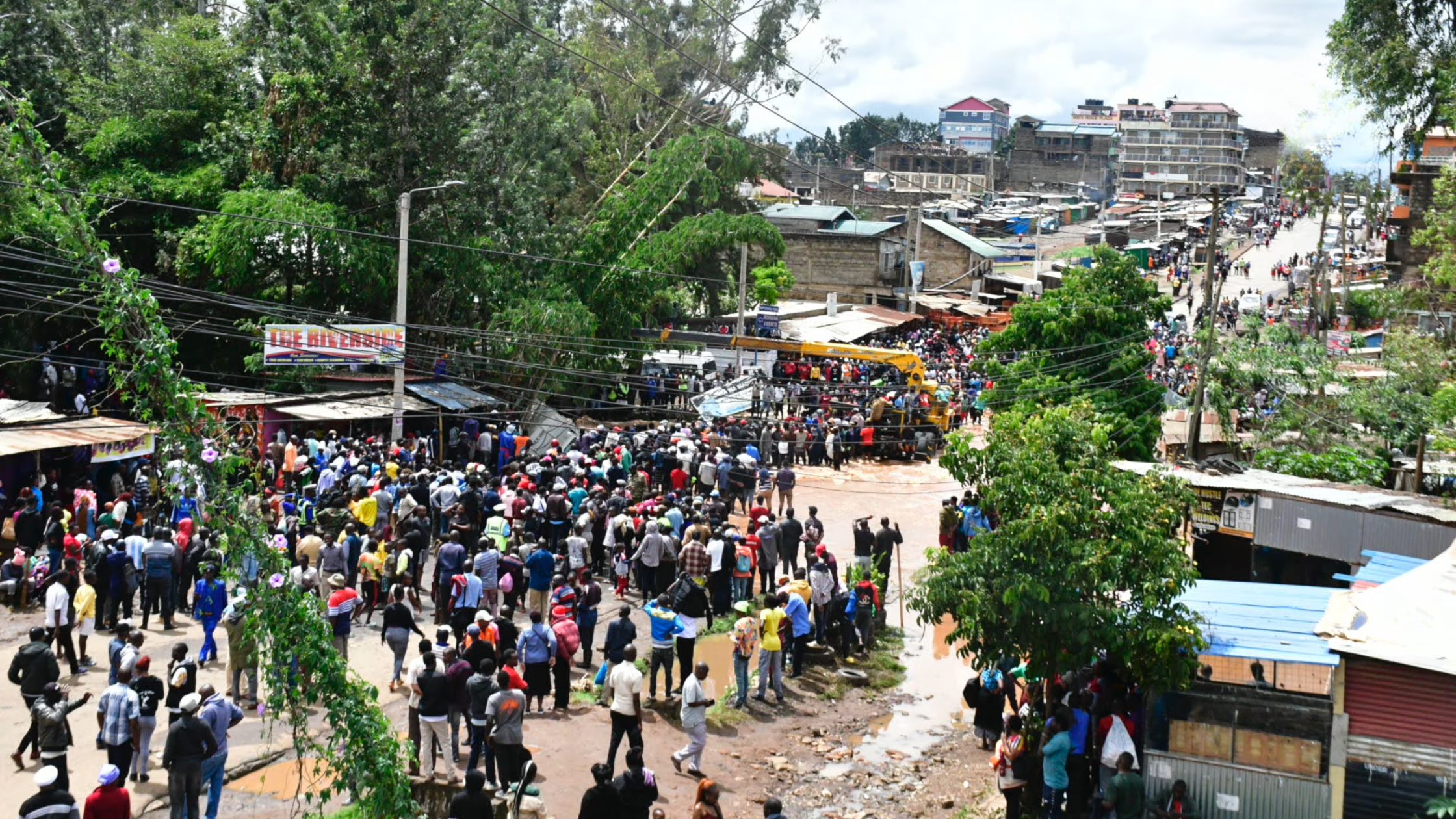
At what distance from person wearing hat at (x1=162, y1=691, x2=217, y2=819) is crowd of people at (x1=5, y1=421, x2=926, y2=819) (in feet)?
0.07

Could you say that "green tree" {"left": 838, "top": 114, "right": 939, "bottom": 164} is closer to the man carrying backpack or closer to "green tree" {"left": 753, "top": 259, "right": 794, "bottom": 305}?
"green tree" {"left": 753, "top": 259, "right": 794, "bottom": 305}

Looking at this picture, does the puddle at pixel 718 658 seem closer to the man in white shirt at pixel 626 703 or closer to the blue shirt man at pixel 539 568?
the blue shirt man at pixel 539 568

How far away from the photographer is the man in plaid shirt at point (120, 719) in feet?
35.1

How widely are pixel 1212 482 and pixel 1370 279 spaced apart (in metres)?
46.1

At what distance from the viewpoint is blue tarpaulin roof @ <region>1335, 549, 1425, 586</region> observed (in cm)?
1429

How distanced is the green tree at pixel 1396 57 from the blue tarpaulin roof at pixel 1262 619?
65.5ft

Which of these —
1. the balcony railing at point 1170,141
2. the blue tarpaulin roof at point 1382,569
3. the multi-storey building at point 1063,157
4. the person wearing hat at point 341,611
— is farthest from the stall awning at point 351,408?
the balcony railing at point 1170,141

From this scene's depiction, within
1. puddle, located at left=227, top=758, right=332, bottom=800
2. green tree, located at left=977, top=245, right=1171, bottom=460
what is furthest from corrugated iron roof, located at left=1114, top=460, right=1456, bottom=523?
puddle, located at left=227, top=758, right=332, bottom=800

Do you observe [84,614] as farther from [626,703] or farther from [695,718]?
[695,718]

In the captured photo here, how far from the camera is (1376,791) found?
1029cm

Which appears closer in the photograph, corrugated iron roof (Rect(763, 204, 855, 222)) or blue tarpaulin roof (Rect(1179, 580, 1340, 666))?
blue tarpaulin roof (Rect(1179, 580, 1340, 666))

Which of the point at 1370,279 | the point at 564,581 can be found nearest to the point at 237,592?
the point at 564,581

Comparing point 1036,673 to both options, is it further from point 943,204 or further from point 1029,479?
point 943,204

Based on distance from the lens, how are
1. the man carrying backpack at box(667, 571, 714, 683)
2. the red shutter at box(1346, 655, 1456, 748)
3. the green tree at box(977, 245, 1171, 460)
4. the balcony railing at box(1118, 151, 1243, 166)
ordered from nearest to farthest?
the red shutter at box(1346, 655, 1456, 748)
the man carrying backpack at box(667, 571, 714, 683)
the green tree at box(977, 245, 1171, 460)
the balcony railing at box(1118, 151, 1243, 166)
